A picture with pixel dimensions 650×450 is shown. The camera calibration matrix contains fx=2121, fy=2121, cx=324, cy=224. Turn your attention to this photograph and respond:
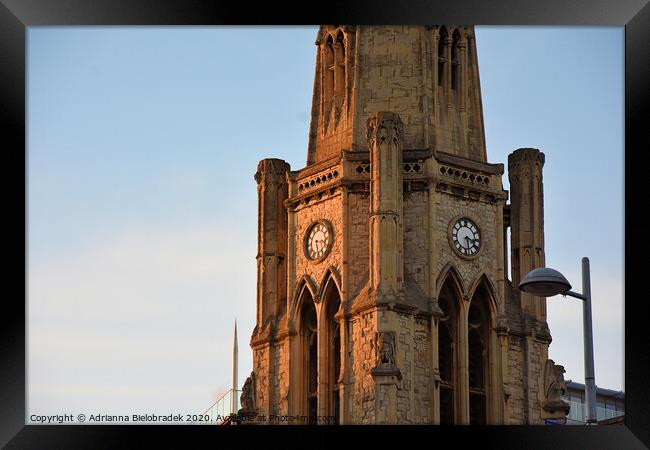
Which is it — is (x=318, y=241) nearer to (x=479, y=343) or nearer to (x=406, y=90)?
(x=406, y=90)

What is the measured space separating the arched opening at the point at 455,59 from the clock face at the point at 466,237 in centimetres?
517

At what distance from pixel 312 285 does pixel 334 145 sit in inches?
201

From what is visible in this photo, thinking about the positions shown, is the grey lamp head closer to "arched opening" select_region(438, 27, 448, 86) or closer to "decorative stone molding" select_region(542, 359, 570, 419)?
"decorative stone molding" select_region(542, 359, 570, 419)

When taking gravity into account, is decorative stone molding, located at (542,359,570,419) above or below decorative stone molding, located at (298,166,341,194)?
below

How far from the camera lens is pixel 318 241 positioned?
73.3 m

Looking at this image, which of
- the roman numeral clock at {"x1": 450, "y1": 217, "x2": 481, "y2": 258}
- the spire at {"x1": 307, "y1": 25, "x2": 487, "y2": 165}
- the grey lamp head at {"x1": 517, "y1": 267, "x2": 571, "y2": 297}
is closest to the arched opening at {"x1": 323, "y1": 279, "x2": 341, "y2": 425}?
the roman numeral clock at {"x1": 450, "y1": 217, "x2": 481, "y2": 258}

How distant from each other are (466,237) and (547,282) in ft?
119

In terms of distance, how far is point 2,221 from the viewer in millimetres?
30906

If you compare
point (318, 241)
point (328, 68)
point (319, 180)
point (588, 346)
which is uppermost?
point (328, 68)

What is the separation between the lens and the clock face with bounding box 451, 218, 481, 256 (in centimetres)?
7269

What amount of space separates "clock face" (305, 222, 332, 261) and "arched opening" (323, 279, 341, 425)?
1.21 meters
